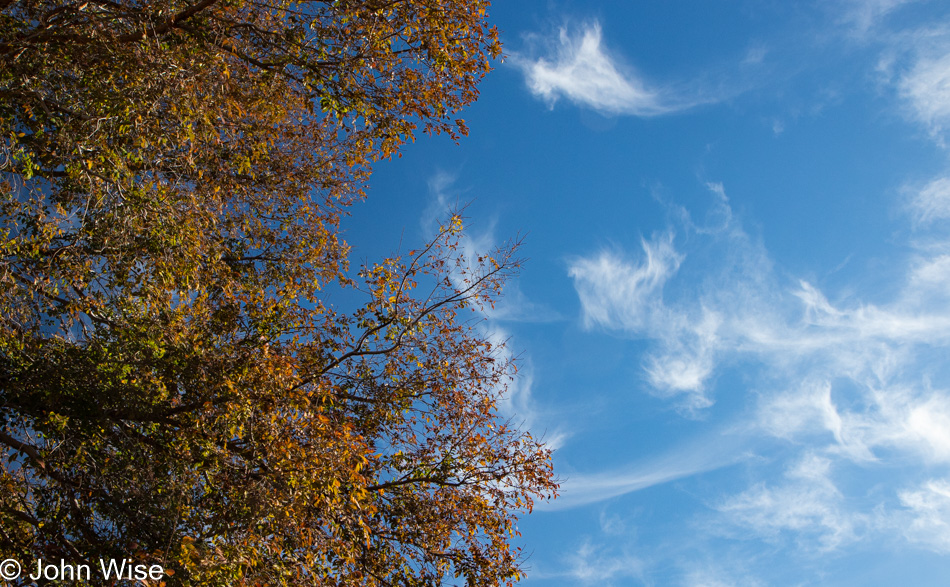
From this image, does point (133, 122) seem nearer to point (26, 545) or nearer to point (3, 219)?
point (3, 219)

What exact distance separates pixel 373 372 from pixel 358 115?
404 centimetres

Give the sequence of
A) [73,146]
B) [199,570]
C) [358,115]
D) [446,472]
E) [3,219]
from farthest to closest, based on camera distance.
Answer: [446,472]
[358,115]
[3,219]
[73,146]
[199,570]

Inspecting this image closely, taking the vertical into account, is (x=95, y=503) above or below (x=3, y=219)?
below

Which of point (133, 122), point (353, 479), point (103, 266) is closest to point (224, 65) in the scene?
point (133, 122)

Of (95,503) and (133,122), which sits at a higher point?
(133,122)

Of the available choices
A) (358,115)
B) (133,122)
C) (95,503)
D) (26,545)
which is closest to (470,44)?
(358,115)

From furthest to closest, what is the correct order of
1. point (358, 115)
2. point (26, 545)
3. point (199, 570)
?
point (358, 115)
point (26, 545)
point (199, 570)

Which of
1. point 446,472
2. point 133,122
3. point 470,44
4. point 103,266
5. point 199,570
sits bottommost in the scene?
point 199,570

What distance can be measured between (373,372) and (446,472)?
6.33ft

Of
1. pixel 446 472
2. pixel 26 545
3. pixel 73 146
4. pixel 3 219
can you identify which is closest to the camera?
pixel 73 146

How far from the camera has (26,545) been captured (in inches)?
301

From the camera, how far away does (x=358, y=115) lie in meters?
9.20

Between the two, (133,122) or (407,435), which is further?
(407,435)

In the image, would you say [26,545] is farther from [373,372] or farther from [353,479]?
[373,372]
